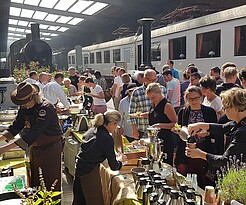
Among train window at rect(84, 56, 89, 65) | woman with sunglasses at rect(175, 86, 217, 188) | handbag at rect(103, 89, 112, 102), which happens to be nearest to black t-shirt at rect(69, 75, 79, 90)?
handbag at rect(103, 89, 112, 102)

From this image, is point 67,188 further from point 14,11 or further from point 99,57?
point 14,11

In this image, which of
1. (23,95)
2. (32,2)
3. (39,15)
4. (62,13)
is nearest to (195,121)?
(23,95)

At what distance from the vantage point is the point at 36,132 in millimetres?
3170

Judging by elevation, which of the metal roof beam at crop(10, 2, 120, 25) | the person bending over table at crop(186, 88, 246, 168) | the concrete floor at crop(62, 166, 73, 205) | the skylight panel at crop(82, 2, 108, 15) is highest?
the skylight panel at crop(82, 2, 108, 15)

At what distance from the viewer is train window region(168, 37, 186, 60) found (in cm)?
1090

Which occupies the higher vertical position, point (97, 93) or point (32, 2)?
point (32, 2)

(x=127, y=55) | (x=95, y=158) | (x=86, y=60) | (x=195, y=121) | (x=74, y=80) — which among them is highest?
(x=86, y=60)

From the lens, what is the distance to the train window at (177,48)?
10.9 metres

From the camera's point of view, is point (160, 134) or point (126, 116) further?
point (126, 116)

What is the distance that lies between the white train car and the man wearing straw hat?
5.90 m

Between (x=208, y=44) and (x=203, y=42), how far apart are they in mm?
261

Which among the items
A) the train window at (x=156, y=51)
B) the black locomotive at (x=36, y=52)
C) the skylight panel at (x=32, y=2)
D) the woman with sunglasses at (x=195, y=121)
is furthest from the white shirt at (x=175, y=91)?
the skylight panel at (x=32, y=2)

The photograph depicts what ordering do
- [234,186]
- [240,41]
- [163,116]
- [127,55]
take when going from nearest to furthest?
[234,186] < [163,116] < [240,41] < [127,55]

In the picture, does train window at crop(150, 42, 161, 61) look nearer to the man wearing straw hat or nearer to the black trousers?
the man wearing straw hat
